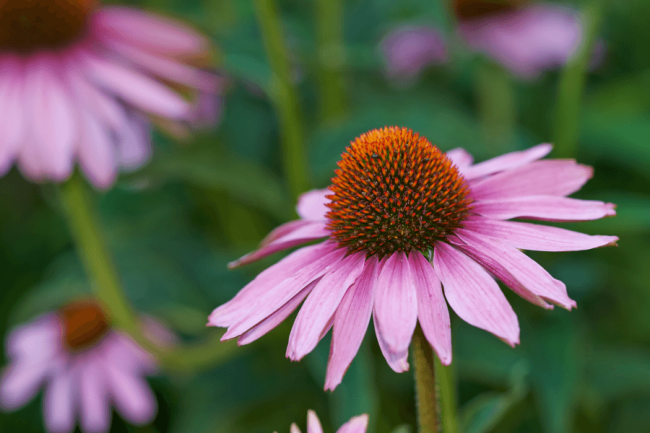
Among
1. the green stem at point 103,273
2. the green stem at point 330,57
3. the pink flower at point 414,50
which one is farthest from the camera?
the pink flower at point 414,50

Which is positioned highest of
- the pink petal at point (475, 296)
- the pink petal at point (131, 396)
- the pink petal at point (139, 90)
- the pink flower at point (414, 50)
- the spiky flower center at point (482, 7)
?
the pink petal at point (139, 90)

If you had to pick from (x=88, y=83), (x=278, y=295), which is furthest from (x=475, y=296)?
(x=88, y=83)

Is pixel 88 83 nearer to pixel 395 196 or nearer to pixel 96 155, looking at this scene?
pixel 96 155

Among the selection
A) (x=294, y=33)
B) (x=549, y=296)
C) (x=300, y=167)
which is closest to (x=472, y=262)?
(x=549, y=296)

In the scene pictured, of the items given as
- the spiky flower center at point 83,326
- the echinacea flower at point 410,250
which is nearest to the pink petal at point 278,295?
the echinacea flower at point 410,250

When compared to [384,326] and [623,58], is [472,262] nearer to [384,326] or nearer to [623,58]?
[384,326]

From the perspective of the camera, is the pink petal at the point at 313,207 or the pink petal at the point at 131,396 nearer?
the pink petal at the point at 313,207

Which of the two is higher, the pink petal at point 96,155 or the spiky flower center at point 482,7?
the pink petal at point 96,155

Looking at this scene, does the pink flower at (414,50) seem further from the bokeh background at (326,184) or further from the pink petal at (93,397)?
the pink petal at (93,397)
